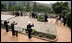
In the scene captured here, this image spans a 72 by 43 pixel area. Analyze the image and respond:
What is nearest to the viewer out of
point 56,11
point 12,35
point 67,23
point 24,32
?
point 12,35

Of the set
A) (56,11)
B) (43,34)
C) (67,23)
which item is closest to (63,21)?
(67,23)

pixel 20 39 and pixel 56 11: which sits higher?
pixel 20 39

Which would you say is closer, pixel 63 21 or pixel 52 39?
pixel 52 39

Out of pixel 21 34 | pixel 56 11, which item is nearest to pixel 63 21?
pixel 21 34

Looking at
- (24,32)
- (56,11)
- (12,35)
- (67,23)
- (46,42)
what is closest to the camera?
(46,42)

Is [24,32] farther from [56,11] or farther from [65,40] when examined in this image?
[56,11]

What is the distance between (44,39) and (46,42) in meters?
0.50

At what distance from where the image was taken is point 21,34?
12375 millimetres

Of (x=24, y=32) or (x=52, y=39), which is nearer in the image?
(x=52, y=39)

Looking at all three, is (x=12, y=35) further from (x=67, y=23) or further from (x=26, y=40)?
(x=67, y=23)

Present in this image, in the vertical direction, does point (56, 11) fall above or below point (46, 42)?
below

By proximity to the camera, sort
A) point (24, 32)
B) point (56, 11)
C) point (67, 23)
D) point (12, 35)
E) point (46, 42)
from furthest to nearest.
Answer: point (56, 11)
point (67, 23)
point (24, 32)
point (12, 35)
point (46, 42)

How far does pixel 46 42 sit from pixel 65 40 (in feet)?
5.76

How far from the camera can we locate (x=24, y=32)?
1271 centimetres
